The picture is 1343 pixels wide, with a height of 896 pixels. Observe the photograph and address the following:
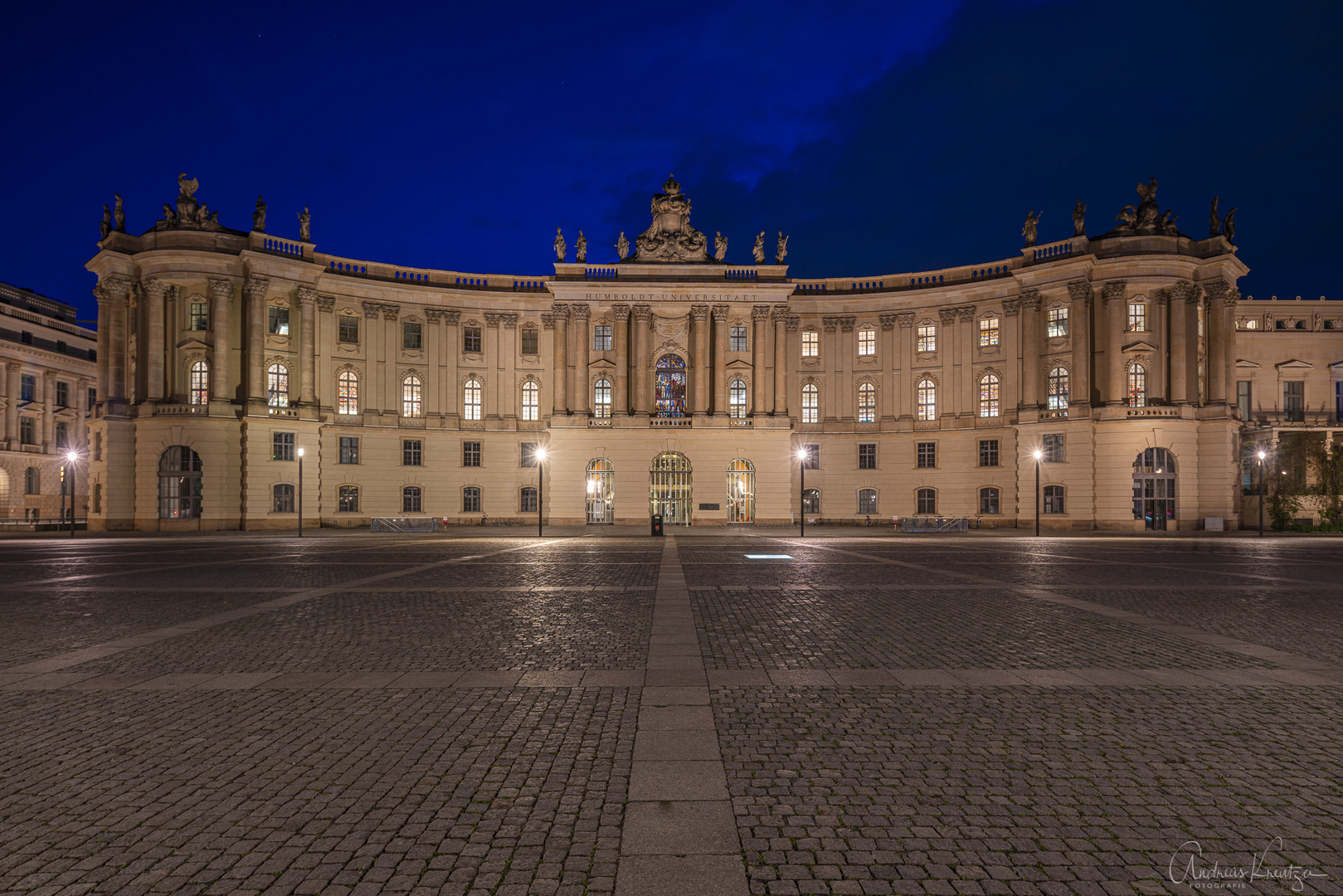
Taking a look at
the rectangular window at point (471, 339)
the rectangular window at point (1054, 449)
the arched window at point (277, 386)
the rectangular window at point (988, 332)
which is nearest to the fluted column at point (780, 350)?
the rectangular window at point (988, 332)

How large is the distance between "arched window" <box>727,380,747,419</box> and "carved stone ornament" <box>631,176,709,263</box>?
887 centimetres

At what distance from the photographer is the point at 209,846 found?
14.3 feet

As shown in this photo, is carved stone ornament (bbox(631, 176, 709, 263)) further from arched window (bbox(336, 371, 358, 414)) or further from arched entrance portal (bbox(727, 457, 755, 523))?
arched window (bbox(336, 371, 358, 414))

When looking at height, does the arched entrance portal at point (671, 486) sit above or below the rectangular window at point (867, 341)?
below

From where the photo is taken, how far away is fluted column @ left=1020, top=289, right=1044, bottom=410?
46156 millimetres

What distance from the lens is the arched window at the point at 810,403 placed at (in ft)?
171

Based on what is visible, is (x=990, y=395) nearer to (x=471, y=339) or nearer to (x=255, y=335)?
(x=471, y=339)

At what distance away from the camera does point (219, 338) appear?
43.6 m

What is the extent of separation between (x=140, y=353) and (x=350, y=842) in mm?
50944

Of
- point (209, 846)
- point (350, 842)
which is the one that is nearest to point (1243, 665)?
point (350, 842)

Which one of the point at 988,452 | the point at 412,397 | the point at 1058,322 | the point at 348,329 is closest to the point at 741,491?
the point at 988,452

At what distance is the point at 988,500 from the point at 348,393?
44.0 meters

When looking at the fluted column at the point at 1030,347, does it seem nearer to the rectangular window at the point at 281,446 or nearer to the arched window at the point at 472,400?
the arched window at the point at 472,400

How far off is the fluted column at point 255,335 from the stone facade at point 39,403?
26.0 meters
